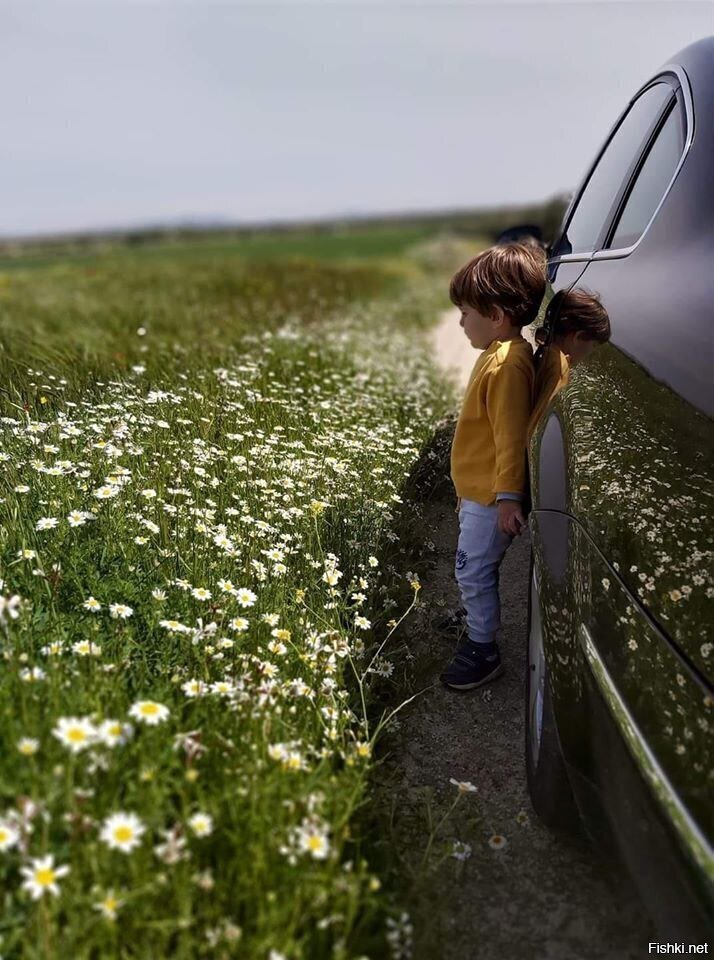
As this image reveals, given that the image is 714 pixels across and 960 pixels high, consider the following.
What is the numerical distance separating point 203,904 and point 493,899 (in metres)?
0.87

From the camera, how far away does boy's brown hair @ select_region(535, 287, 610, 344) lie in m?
2.41

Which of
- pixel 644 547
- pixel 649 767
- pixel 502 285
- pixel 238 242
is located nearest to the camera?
pixel 649 767

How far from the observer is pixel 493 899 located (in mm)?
2412

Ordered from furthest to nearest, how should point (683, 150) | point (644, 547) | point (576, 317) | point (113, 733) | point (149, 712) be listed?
point (576, 317)
point (683, 150)
point (149, 712)
point (113, 733)
point (644, 547)

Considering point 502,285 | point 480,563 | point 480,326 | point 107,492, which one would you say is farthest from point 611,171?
point 107,492

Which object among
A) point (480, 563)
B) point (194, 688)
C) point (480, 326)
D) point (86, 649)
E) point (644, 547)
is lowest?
point (480, 563)

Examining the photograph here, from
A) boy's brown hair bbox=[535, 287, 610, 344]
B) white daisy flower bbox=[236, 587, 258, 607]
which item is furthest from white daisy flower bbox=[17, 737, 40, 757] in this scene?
boy's brown hair bbox=[535, 287, 610, 344]

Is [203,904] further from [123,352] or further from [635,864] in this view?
[123,352]

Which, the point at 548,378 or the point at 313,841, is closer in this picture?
the point at 313,841

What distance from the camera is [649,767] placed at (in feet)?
5.68

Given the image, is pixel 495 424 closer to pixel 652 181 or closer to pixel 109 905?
pixel 652 181

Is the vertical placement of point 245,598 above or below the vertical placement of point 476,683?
above

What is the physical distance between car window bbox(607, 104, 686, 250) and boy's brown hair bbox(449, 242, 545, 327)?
0.48 m

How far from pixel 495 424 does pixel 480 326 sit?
0.42m
